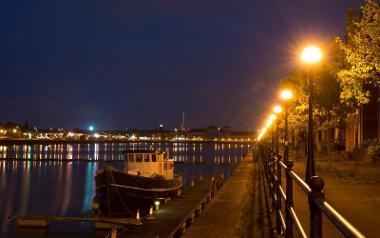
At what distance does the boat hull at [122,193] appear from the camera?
31.7 meters

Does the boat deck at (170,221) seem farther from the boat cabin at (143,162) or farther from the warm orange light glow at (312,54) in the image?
the warm orange light glow at (312,54)

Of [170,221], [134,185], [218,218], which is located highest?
[218,218]

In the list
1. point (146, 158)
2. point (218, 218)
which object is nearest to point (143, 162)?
point (146, 158)

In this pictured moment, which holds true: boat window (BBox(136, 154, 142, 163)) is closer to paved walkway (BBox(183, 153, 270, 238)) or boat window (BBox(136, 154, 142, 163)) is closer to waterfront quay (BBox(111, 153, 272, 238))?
waterfront quay (BBox(111, 153, 272, 238))

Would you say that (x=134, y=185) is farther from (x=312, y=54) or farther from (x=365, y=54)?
(x=312, y=54)

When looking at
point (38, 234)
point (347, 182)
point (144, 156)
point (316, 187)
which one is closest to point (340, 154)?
point (144, 156)

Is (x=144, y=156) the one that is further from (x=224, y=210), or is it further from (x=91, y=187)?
(x=91, y=187)

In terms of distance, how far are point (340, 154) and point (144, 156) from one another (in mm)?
21297

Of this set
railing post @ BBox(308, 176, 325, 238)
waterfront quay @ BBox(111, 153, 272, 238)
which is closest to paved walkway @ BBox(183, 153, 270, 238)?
waterfront quay @ BBox(111, 153, 272, 238)

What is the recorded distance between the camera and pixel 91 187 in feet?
201

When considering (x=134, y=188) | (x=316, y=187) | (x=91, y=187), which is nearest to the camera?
(x=316, y=187)

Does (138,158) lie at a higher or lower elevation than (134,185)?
higher

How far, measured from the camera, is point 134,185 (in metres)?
32.8

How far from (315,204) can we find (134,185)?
29.7 m
